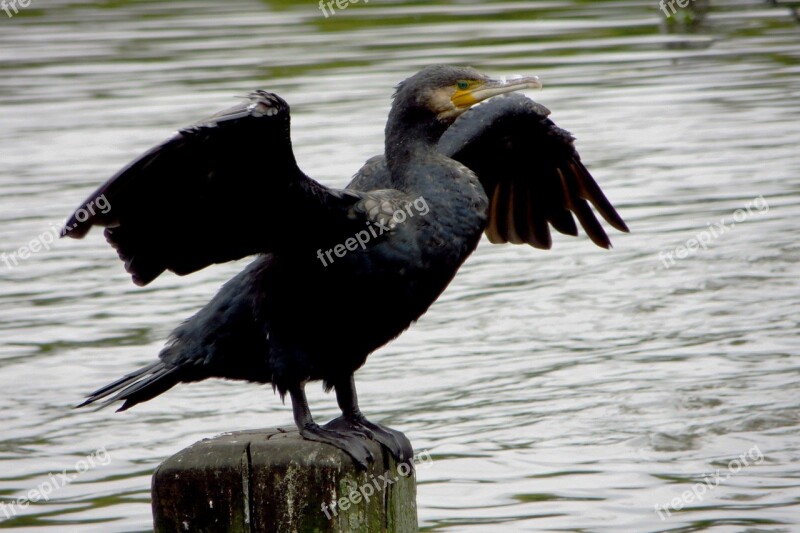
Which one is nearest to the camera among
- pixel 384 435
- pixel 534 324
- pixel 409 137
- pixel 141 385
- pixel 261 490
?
pixel 261 490

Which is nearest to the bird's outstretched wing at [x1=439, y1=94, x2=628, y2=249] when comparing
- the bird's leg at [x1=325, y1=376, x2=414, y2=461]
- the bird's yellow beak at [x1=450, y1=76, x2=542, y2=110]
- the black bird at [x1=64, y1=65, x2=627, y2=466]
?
the bird's yellow beak at [x1=450, y1=76, x2=542, y2=110]

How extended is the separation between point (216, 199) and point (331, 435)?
81cm

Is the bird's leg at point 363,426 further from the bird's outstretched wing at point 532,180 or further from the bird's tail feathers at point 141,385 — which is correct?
the bird's outstretched wing at point 532,180

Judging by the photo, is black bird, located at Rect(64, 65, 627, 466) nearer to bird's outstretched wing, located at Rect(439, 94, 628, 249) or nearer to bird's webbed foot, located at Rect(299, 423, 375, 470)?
bird's webbed foot, located at Rect(299, 423, 375, 470)

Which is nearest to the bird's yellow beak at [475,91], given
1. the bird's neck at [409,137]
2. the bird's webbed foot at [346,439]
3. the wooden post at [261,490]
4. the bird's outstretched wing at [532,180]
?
the bird's neck at [409,137]

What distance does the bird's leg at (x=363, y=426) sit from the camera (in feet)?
14.8

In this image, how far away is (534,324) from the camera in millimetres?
8211

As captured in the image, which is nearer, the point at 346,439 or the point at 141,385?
the point at 346,439

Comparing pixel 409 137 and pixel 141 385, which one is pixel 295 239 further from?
pixel 141 385

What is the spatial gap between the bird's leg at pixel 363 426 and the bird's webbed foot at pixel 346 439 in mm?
71

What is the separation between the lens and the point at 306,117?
14.3 metres

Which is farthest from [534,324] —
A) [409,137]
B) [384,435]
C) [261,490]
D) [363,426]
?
[261,490]

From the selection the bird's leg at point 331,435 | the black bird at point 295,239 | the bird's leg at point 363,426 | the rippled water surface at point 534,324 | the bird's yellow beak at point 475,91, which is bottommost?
the rippled water surface at point 534,324

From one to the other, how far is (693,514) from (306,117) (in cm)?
915
